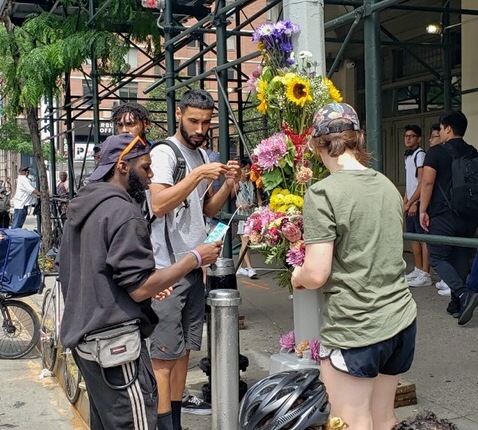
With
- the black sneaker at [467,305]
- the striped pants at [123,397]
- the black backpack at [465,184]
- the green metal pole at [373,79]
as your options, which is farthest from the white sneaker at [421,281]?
the striped pants at [123,397]

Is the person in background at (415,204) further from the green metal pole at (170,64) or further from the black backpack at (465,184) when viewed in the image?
the green metal pole at (170,64)

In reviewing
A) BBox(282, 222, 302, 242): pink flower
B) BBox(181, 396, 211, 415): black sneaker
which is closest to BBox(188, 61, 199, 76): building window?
BBox(181, 396, 211, 415): black sneaker

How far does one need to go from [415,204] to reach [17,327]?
4.60 meters

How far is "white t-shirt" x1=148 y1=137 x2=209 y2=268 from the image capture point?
3.68 m

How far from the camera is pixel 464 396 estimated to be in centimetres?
454

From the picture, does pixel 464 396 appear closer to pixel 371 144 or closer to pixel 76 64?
pixel 371 144

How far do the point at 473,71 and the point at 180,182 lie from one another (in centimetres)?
652

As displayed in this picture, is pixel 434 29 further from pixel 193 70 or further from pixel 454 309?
pixel 193 70

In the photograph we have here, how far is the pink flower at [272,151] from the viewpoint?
10.7ft

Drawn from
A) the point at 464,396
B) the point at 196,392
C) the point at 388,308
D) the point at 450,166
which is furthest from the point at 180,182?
the point at 450,166

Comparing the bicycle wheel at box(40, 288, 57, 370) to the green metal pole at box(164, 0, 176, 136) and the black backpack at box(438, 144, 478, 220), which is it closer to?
the green metal pole at box(164, 0, 176, 136)

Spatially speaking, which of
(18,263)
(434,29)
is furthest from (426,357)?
(434,29)

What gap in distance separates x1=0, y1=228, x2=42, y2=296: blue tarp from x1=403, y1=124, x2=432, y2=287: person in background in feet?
13.8

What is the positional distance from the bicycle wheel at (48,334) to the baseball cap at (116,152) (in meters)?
3.30
